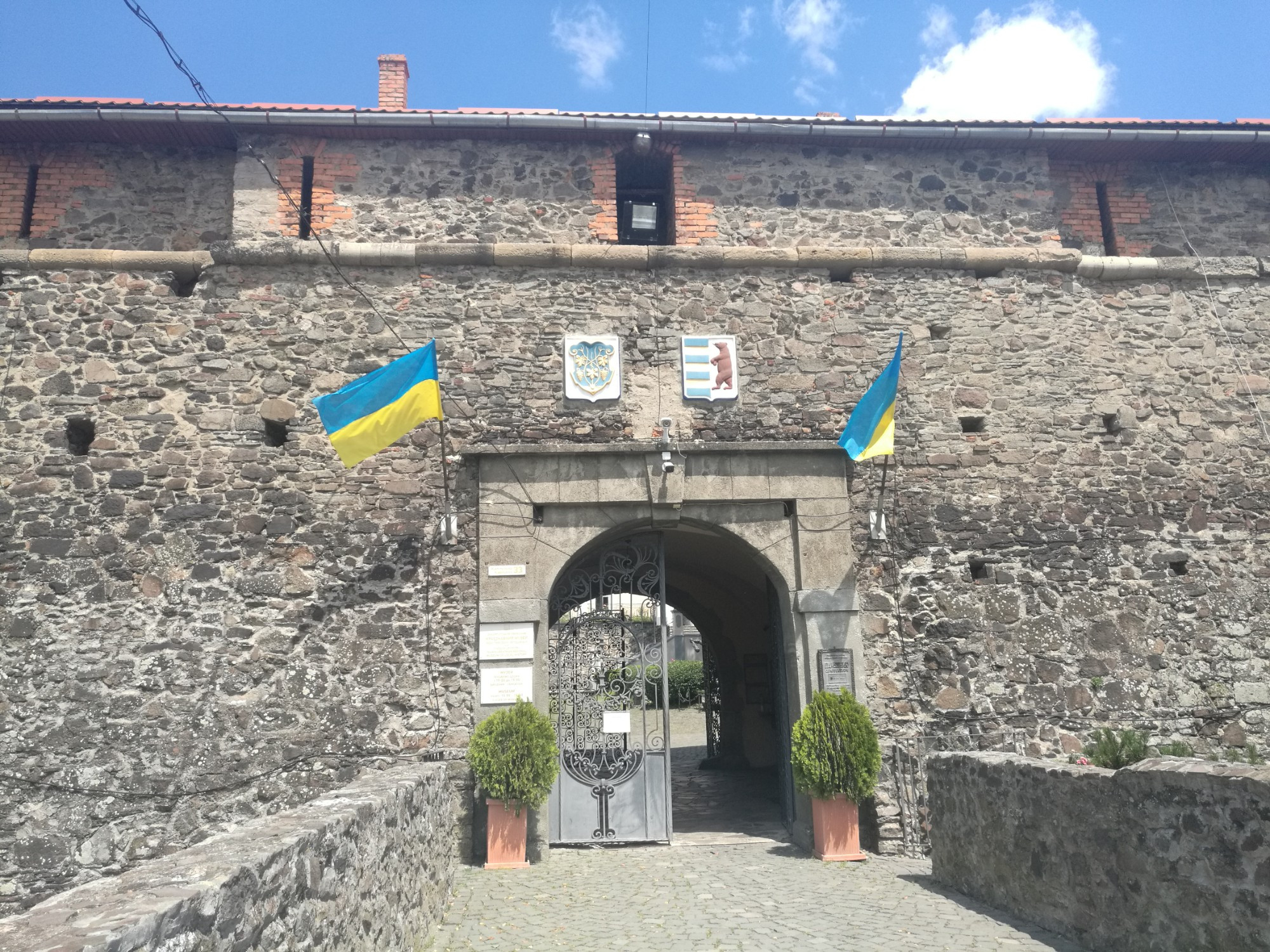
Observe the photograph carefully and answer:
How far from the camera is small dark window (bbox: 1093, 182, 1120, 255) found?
28.2 feet

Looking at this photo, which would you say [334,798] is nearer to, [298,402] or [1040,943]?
[1040,943]

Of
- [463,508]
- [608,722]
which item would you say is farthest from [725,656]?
[463,508]

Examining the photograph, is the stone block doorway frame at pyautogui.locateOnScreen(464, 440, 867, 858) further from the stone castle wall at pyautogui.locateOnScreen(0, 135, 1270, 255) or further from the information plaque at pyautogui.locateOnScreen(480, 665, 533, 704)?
the stone castle wall at pyautogui.locateOnScreen(0, 135, 1270, 255)

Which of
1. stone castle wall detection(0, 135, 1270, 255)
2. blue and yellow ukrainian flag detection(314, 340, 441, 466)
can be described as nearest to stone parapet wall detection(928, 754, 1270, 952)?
blue and yellow ukrainian flag detection(314, 340, 441, 466)

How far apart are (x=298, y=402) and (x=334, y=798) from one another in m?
4.21

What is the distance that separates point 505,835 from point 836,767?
242cm

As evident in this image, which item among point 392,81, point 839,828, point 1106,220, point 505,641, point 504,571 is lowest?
point 839,828

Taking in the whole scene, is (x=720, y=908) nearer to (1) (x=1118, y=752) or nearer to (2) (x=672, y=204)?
(1) (x=1118, y=752)

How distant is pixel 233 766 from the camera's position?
21.7 feet

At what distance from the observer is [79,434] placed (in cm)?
727

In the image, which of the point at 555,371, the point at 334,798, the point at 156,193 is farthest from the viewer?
the point at 156,193

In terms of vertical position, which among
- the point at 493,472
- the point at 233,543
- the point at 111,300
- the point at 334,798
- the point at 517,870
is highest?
the point at 111,300

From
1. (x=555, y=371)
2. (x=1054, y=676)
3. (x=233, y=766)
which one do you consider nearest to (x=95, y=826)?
(x=233, y=766)

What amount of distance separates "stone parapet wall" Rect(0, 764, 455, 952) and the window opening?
555 centimetres
